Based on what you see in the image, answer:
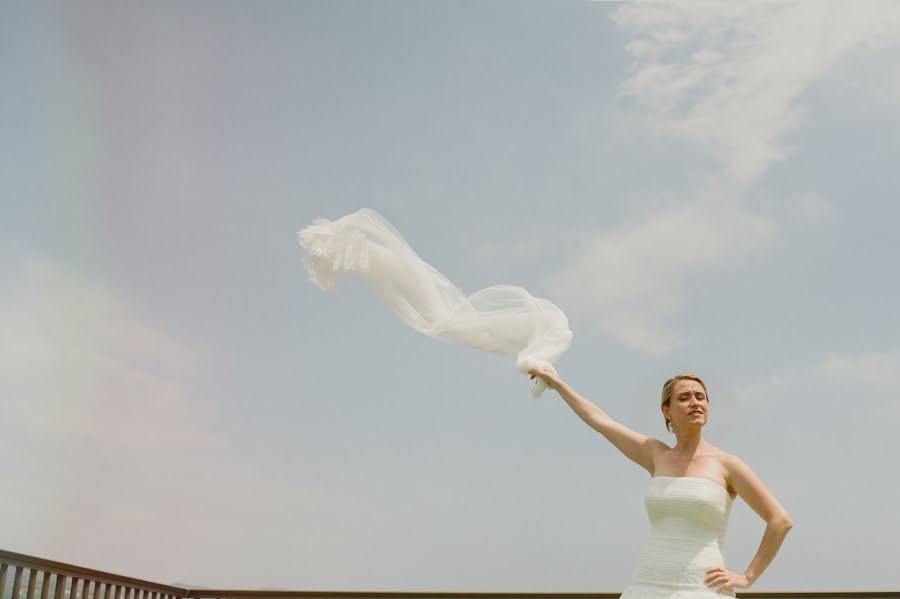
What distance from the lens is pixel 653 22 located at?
6828mm

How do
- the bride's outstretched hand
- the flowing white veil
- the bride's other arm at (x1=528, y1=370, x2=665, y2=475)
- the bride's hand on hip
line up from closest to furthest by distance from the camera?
the bride's hand on hip < the bride's other arm at (x1=528, y1=370, x2=665, y2=475) < the bride's outstretched hand < the flowing white veil

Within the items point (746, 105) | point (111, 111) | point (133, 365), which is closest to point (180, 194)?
point (111, 111)

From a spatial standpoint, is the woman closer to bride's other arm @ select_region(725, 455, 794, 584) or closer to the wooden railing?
bride's other arm @ select_region(725, 455, 794, 584)

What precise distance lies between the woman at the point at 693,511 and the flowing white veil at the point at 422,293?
2.06ft

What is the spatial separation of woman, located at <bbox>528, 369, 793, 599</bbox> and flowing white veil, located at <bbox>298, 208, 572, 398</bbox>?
0.63m

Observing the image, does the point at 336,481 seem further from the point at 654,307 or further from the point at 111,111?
the point at 111,111

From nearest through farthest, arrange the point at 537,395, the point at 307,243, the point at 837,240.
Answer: the point at 537,395 < the point at 307,243 < the point at 837,240

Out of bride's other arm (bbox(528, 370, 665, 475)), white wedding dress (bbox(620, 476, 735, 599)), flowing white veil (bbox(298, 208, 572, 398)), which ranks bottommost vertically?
white wedding dress (bbox(620, 476, 735, 599))

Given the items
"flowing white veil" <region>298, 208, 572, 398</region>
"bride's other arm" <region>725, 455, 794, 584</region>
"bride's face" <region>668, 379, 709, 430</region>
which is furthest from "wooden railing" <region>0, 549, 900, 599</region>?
"bride's face" <region>668, 379, 709, 430</region>

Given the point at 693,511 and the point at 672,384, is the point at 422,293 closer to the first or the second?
the point at 672,384

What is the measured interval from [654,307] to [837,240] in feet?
6.07

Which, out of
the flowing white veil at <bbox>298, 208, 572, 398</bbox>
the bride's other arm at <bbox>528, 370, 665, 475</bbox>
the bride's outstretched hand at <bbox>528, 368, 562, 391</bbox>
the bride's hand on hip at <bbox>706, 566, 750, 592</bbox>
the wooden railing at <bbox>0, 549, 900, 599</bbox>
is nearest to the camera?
the bride's hand on hip at <bbox>706, 566, 750, 592</bbox>

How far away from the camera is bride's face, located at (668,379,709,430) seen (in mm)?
2641

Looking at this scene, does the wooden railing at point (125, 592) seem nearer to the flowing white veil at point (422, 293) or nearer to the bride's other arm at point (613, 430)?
the flowing white veil at point (422, 293)
